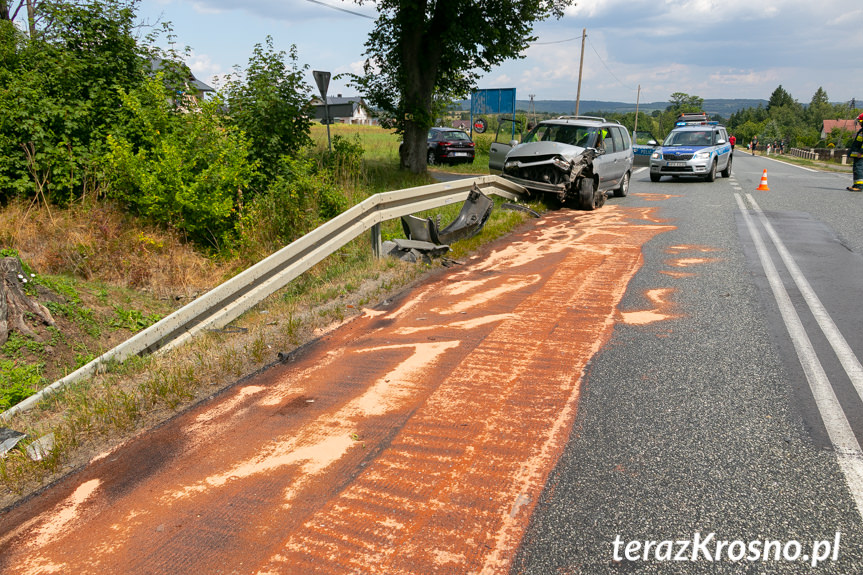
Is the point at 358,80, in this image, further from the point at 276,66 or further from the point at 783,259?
the point at 783,259

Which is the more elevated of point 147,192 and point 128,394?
point 147,192

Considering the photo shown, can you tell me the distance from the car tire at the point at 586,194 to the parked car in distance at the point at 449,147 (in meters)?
15.8

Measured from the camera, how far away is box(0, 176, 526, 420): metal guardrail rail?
4.62m

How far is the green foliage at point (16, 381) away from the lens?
4844 mm

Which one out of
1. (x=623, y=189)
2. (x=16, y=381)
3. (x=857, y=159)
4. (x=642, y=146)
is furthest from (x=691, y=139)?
(x=16, y=381)

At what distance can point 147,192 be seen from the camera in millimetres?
9250

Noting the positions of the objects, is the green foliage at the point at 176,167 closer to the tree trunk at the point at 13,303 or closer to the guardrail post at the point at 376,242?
the guardrail post at the point at 376,242

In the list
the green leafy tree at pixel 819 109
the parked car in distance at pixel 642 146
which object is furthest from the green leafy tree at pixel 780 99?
the parked car in distance at pixel 642 146

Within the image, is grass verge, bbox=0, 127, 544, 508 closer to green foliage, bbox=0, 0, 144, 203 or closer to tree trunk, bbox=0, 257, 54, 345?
tree trunk, bbox=0, 257, 54, 345

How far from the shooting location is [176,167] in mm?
9305

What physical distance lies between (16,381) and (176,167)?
5.00m

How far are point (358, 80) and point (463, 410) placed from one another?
1841 cm

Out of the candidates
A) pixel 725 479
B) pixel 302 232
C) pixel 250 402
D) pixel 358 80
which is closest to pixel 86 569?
pixel 250 402

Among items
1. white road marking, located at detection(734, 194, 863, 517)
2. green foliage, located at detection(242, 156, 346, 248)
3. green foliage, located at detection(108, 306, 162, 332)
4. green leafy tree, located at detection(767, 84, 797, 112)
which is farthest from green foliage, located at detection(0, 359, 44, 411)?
green leafy tree, located at detection(767, 84, 797, 112)
